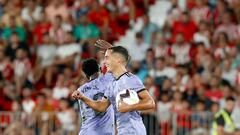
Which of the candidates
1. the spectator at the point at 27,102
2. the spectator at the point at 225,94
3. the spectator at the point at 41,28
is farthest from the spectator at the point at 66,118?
the spectator at the point at 41,28

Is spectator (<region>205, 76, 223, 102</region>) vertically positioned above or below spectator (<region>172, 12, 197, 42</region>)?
below

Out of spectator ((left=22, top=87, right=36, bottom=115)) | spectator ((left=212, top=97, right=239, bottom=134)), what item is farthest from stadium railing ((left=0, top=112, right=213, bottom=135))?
spectator ((left=212, top=97, right=239, bottom=134))

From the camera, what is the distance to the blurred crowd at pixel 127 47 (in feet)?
61.2

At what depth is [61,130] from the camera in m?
18.6

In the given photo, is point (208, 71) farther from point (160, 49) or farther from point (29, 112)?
point (29, 112)

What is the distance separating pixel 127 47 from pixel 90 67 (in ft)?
29.5

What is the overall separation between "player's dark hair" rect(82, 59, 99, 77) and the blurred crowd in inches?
235

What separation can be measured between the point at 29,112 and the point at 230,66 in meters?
4.65

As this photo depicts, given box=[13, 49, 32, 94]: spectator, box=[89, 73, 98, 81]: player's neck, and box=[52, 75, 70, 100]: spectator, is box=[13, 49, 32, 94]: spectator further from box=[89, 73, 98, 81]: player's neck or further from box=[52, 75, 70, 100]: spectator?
box=[89, 73, 98, 81]: player's neck

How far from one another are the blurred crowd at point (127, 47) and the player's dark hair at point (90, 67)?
597 centimetres

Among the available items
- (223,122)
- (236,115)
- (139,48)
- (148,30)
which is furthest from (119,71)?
(148,30)

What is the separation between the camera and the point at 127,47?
21.2 metres

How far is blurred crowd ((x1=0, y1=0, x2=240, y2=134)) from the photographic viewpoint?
18656 mm

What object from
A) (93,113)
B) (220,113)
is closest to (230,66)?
(220,113)
